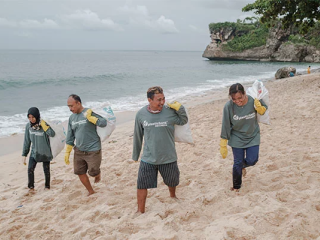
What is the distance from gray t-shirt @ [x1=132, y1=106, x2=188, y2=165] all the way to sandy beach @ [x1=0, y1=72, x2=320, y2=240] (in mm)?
680

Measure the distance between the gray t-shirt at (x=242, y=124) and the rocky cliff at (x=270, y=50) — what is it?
56605mm

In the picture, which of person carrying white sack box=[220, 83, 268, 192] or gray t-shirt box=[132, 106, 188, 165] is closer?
gray t-shirt box=[132, 106, 188, 165]

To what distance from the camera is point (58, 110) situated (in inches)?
571

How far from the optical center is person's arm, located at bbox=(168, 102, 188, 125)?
3.17 metres

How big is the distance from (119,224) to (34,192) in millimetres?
2273

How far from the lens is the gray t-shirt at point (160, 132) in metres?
3.17

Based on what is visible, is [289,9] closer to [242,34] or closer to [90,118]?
A: [90,118]

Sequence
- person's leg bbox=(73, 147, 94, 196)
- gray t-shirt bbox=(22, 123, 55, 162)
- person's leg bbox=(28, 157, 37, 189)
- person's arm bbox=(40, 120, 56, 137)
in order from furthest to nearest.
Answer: person's leg bbox=(28, 157, 37, 189) → gray t-shirt bbox=(22, 123, 55, 162) → person's arm bbox=(40, 120, 56, 137) → person's leg bbox=(73, 147, 94, 196)

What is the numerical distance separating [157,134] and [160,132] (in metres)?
0.04

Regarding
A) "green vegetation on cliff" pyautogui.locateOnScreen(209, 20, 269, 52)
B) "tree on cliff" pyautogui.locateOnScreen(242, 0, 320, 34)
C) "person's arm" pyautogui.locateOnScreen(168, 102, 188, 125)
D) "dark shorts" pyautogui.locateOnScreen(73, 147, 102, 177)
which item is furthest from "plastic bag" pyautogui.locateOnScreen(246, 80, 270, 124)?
"green vegetation on cliff" pyautogui.locateOnScreen(209, 20, 269, 52)

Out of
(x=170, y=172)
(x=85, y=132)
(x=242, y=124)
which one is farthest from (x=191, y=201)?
(x=85, y=132)

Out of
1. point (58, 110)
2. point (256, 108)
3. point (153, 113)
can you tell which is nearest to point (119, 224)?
point (153, 113)

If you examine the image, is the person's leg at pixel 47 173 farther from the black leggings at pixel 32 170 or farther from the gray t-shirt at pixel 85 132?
the gray t-shirt at pixel 85 132

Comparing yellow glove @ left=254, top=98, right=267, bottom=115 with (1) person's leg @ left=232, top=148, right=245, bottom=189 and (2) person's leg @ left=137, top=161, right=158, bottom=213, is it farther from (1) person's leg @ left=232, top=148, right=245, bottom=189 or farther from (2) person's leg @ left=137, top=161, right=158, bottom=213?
(2) person's leg @ left=137, top=161, right=158, bottom=213
